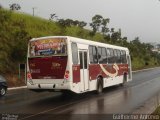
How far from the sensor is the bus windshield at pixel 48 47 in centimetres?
1809

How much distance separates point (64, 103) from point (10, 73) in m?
16.6

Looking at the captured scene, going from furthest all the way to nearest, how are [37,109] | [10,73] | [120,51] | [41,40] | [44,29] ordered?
1. [44,29]
2. [10,73]
3. [120,51]
4. [41,40]
5. [37,109]

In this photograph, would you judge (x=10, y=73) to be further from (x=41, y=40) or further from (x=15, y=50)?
(x=41, y=40)

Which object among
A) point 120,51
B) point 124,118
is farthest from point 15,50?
point 124,118

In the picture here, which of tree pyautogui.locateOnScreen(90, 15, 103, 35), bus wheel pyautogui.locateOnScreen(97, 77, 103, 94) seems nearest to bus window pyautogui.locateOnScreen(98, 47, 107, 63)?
bus wheel pyautogui.locateOnScreen(97, 77, 103, 94)

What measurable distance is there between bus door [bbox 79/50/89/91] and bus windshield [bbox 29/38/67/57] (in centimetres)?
142

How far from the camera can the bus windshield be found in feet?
59.4

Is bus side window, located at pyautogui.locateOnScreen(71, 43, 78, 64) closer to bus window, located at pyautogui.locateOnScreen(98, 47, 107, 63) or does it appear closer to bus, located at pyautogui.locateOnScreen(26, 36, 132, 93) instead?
bus, located at pyautogui.locateOnScreen(26, 36, 132, 93)

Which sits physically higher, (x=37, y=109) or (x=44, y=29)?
(x=44, y=29)

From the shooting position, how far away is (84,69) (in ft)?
64.1

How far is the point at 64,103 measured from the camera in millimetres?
17938

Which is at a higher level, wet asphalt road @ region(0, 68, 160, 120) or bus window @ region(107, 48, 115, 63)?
bus window @ region(107, 48, 115, 63)

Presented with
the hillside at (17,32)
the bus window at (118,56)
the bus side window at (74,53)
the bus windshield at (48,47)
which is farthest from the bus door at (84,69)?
the hillside at (17,32)

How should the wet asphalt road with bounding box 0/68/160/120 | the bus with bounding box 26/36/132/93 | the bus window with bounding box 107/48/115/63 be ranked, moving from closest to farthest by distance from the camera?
1. the wet asphalt road with bounding box 0/68/160/120
2. the bus with bounding box 26/36/132/93
3. the bus window with bounding box 107/48/115/63
